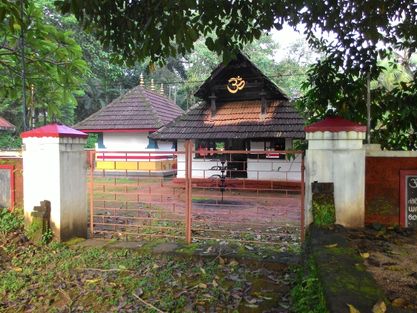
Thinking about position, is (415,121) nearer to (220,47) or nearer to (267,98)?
(220,47)

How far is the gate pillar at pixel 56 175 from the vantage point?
5801 mm

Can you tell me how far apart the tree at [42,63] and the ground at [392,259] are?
237 inches

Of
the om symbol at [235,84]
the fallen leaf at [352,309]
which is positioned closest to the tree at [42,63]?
the fallen leaf at [352,309]

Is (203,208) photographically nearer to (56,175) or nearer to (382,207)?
→ (56,175)

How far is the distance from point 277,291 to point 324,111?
10.2 ft

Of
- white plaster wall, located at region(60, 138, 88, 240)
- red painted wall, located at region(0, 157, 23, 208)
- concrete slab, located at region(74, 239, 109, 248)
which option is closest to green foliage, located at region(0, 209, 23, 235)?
red painted wall, located at region(0, 157, 23, 208)

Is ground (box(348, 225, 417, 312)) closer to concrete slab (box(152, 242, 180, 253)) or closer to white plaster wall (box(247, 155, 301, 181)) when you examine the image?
concrete slab (box(152, 242, 180, 253))

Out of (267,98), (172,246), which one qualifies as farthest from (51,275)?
(267,98)

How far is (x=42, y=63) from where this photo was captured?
7418 millimetres

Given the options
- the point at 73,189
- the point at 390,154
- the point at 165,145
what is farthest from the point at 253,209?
the point at 165,145

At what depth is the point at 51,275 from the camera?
4699 millimetres

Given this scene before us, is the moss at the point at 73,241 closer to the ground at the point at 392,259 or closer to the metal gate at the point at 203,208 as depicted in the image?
the metal gate at the point at 203,208

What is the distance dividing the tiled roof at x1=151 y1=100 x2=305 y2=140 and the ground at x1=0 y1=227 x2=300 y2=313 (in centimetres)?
806

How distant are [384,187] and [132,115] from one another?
53.8ft
